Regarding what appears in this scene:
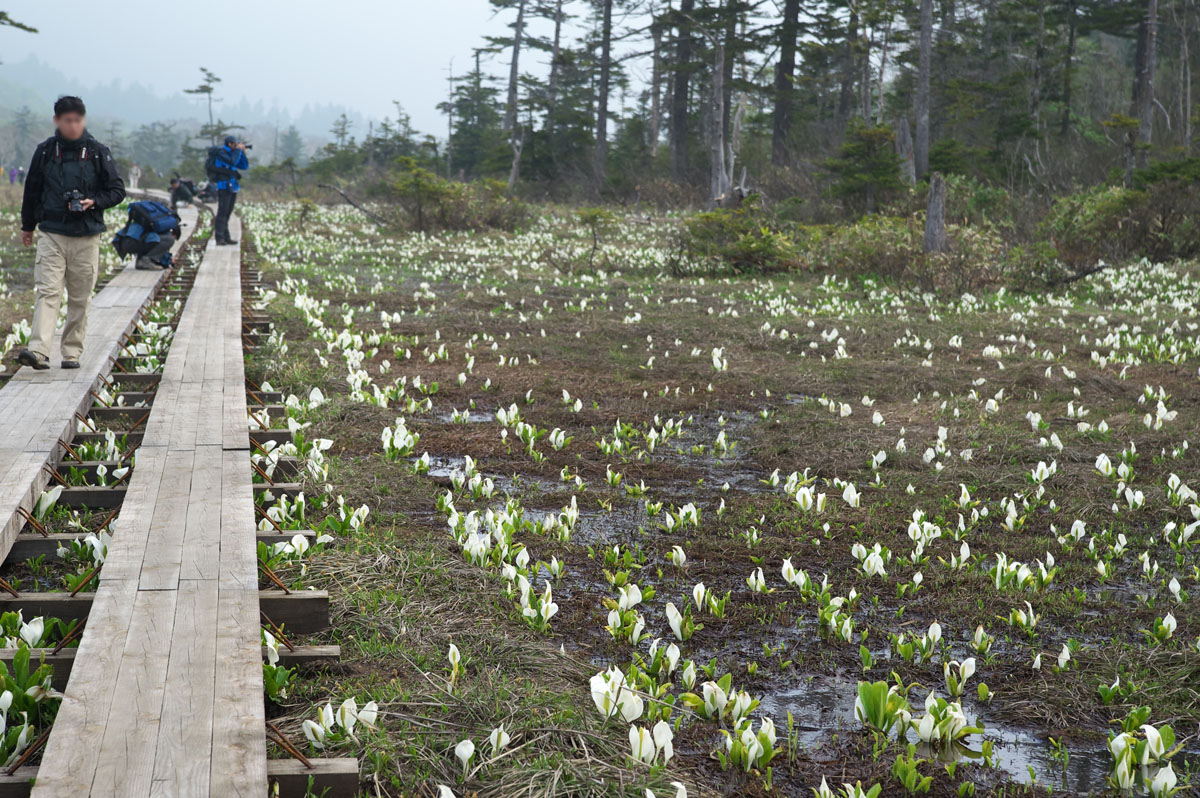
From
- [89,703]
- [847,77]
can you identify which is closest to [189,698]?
[89,703]

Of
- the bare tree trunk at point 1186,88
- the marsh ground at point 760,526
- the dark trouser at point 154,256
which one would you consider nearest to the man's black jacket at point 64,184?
the marsh ground at point 760,526

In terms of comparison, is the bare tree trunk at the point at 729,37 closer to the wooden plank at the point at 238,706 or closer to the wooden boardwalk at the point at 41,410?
the wooden boardwalk at the point at 41,410

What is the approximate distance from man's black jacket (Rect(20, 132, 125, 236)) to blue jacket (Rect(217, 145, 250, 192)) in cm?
876

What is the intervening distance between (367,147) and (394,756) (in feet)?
179

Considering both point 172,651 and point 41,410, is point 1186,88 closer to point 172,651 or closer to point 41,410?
point 41,410

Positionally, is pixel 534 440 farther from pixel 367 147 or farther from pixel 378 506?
pixel 367 147

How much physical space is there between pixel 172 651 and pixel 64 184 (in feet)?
17.9

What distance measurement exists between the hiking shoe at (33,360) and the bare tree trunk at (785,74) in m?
29.6

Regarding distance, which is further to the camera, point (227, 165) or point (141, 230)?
point (227, 165)

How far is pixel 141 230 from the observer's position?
45.1ft

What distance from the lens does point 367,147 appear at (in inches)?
2106

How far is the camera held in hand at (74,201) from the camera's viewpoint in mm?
6934

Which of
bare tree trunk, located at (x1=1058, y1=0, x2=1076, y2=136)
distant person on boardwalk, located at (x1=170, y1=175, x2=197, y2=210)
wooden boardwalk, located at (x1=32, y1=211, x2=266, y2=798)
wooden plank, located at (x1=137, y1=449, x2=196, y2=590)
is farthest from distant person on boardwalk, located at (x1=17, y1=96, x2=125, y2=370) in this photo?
bare tree trunk, located at (x1=1058, y1=0, x2=1076, y2=136)

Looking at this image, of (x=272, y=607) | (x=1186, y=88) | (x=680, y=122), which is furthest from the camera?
(x=680, y=122)
